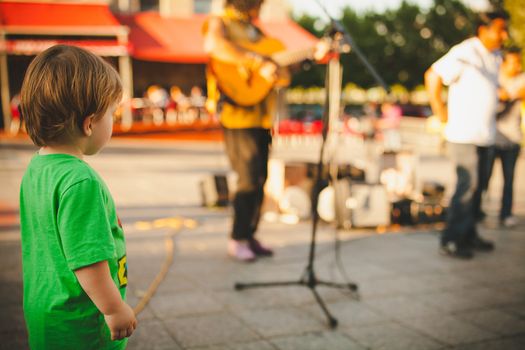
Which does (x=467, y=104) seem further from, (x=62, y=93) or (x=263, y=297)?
(x=62, y=93)

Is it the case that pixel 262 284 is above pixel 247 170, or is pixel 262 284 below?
below

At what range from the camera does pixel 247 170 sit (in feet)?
13.5

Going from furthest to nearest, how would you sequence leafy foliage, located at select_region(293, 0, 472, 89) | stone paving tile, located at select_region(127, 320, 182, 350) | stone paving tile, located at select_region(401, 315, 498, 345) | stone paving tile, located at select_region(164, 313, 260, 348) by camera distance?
leafy foliage, located at select_region(293, 0, 472, 89)
stone paving tile, located at select_region(401, 315, 498, 345)
stone paving tile, located at select_region(164, 313, 260, 348)
stone paving tile, located at select_region(127, 320, 182, 350)

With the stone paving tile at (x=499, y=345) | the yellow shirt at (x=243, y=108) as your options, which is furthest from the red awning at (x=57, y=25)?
the stone paving tile at (x=499, y=345)

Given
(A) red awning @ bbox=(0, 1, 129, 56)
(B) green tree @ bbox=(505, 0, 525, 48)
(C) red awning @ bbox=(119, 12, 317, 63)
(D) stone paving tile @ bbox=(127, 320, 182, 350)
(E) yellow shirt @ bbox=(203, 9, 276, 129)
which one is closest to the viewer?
(D) stone paving tile @ bbox=(127, 320, 182, 350)

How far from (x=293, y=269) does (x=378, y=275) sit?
659mm

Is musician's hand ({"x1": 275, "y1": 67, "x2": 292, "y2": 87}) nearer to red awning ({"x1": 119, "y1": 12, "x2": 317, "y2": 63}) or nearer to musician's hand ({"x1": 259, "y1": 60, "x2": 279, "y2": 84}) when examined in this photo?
musician's hand ({"x1": 259, "y1": 60, "x2": 279, "y2": 84})

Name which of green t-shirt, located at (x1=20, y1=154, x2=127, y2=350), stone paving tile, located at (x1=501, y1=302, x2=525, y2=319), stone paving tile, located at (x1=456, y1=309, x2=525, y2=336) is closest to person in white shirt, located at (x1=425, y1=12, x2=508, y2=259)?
stone paving tile, located at (x1=501, y1=302, x2=525, y2=319)

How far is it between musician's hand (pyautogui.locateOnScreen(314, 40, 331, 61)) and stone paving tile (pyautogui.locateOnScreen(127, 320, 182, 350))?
191 cm

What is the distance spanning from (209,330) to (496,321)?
1.75m

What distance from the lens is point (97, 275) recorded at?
1413 mm

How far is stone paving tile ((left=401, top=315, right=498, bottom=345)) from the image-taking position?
287 cm

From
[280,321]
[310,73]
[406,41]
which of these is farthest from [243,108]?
[406,41]

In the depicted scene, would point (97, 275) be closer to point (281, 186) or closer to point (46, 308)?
point (46, 308)
